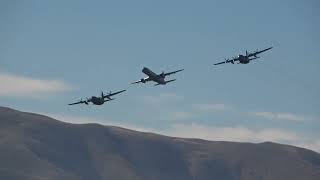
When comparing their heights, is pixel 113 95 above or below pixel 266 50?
below

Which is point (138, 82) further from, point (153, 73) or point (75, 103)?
point (75, 103)

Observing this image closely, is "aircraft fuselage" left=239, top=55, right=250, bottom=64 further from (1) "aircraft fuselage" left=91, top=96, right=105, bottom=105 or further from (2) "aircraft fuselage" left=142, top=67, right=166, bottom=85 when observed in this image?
(1) "aircraft fuselage" left=91, top=96, right=105, bottom=105

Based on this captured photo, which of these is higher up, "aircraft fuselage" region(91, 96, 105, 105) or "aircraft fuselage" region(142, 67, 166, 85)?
"aircraft fuselage" region(142, 67, 166, 85)

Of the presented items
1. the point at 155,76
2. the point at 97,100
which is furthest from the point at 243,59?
the point at 97,100

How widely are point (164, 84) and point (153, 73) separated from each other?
3.52 meters

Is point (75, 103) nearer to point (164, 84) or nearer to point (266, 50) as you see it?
point (164, 84)

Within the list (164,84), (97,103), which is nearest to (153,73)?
(164,84)

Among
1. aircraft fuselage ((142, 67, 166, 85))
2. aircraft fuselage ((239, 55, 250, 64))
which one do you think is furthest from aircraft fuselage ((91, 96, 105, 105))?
aircraft fuselage ((239, 55, 250, 64))

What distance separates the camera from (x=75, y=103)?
175250 mm

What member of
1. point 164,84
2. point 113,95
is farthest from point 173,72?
point 113,95

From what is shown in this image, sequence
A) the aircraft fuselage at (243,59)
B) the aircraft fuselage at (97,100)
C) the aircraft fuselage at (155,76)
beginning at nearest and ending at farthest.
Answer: the aircraft fuselage at (155,76)
the aircraft fuselage at (97,100)
the aircraft fuselage at (243,59)

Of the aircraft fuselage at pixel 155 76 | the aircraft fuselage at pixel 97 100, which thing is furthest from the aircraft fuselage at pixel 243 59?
the aircraft fuselage at pixel 97 100

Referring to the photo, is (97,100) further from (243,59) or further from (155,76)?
(243,59)

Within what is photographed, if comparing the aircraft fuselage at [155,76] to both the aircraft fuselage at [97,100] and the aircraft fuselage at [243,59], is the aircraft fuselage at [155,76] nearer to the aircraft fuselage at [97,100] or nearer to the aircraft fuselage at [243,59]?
the aircraft fuselage at [97,100]
